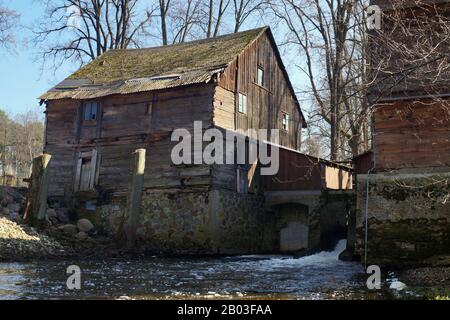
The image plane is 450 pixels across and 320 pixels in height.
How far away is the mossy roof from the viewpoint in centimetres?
2064

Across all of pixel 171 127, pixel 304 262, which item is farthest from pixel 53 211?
pixel 304 262

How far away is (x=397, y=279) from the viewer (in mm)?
10969

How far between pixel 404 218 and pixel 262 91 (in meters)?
12.5

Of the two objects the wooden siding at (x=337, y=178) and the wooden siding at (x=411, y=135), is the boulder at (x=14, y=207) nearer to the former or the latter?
the wooden siding at (x=337, y=178)

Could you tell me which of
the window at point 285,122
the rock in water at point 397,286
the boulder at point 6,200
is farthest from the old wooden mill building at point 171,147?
the rock in water at point 397,286

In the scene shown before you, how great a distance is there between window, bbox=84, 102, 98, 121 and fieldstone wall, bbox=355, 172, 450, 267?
43.3ft

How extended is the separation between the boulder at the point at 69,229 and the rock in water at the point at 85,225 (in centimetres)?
51

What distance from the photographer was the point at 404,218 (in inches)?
504

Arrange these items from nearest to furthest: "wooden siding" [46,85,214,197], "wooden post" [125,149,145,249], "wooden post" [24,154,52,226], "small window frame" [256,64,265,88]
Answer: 1. "wooden post" [24,154,52,226]
2. "wooden post" [125,149,145,249]
3. "wooden siding" [46,85,214,197]
4. "small window frame" [256,64,265,88]

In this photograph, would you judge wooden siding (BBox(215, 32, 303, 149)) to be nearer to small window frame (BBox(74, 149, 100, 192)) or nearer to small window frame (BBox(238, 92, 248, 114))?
small window frame (BBox(238, 92, 248, 114))

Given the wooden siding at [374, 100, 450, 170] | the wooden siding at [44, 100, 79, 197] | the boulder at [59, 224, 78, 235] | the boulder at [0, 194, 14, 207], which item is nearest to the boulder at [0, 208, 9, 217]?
the boulder at [0, 194, 14, 207]

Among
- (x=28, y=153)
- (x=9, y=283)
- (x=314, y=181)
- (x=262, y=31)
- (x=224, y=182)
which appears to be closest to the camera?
(x=9, y=283)
